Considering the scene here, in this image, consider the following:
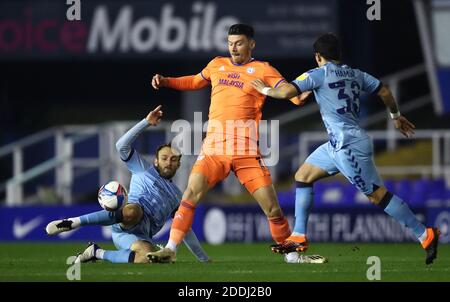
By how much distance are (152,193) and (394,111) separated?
2.59 metres

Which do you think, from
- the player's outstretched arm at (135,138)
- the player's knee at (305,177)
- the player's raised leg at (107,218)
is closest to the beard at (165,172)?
the player's outstretched arm at (135,138)

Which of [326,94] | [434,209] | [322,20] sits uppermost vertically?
[322,20]

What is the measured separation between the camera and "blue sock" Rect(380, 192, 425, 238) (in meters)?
12.8

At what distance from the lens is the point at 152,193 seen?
44.8ft

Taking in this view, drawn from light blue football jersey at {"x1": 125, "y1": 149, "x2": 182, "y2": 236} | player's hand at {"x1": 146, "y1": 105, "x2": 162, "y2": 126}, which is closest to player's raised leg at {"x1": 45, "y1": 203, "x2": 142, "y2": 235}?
light blue football jersey at {"x1": 125, "y1": 149, "x2": 182, "y2": 236}

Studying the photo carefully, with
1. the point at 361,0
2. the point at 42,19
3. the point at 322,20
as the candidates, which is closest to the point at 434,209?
the point at 322,20

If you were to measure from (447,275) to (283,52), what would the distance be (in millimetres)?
13779

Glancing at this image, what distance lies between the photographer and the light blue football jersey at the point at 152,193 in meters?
13.6

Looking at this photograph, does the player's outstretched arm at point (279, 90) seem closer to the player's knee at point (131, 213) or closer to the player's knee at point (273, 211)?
the player's knee at point (273, 211)

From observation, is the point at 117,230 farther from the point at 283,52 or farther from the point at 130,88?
the point at 130,88

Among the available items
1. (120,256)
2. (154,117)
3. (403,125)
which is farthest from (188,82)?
(403,125)

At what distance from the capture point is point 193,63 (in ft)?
91.9

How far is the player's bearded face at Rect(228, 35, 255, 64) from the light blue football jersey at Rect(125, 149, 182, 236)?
1436 mm

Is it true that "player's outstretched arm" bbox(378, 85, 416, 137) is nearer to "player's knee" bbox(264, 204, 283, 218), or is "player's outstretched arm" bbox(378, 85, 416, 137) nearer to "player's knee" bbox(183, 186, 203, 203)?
"player's knee" bbox(264, 204, 283, 218)
